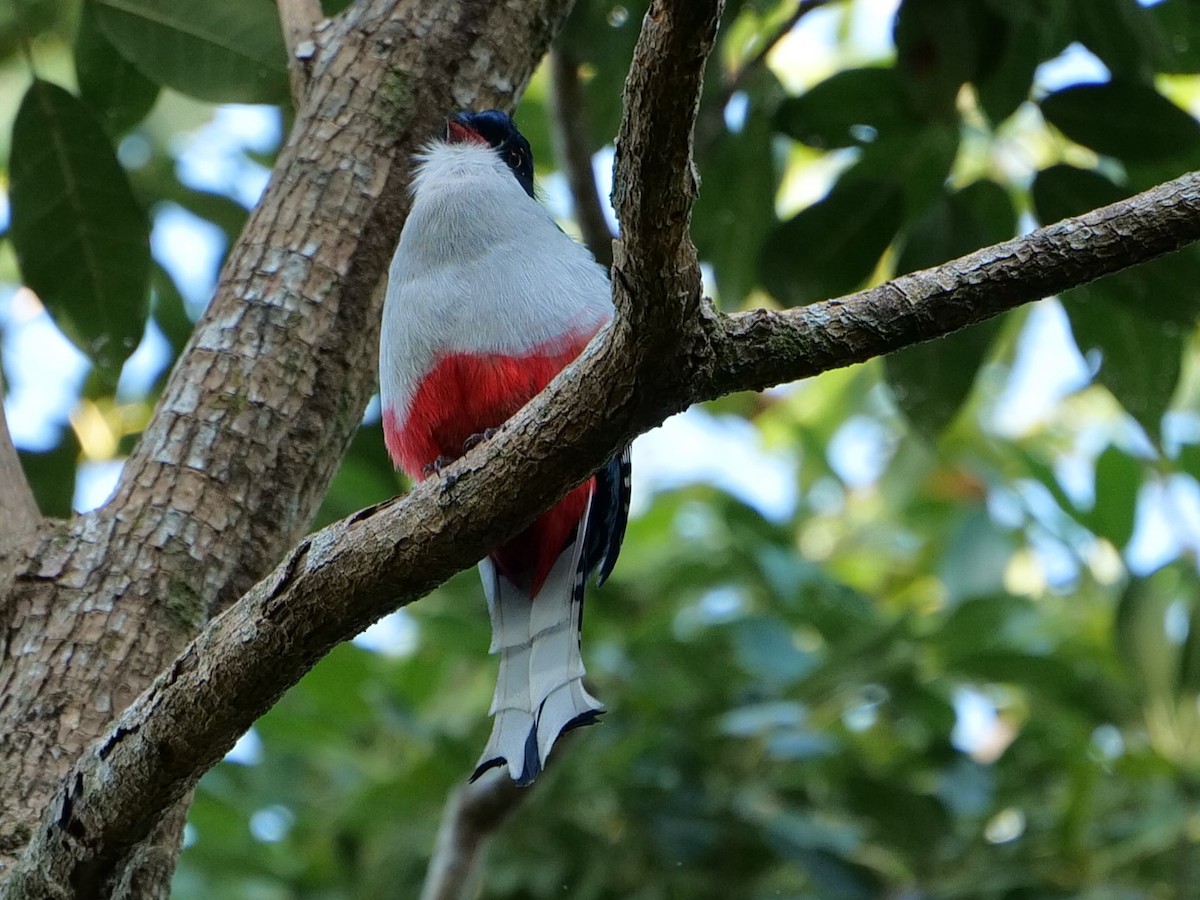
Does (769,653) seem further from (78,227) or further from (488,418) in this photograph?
(78,227)

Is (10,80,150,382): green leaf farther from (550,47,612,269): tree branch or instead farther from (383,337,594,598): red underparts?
(550,47,612,269): tree branch

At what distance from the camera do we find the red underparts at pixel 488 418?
248cm

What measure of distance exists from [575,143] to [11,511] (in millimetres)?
1555

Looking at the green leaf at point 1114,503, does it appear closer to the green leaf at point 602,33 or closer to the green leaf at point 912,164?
the green leaf at point 912,164

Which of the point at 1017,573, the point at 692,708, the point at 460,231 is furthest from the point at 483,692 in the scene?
the point at 1017,573

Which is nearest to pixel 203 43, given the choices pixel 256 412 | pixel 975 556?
pixel 256 412

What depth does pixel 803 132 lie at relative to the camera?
10.5 feet

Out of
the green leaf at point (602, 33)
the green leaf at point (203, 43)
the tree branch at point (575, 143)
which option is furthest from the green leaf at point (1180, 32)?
the green leaf at point (203, 43)

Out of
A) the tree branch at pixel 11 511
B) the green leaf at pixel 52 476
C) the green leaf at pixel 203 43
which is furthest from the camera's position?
the green leaf at pixel 52 476

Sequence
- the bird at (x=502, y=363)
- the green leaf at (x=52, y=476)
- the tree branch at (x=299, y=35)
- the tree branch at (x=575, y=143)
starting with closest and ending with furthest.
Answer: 1. the bird at (x=502, y=363)
2. the tree branch at (x=299, y=35)
3. the green leaf at (x=52, y=476)
4. the tree branch at (x=575, y=143)

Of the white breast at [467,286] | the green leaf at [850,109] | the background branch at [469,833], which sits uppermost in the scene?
the green leaf at [850,109]

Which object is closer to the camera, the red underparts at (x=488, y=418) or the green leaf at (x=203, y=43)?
Result: the red underparts at (x=488, y=418)

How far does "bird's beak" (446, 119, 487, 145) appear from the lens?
2771 mm

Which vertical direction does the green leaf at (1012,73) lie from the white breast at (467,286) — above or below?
above
